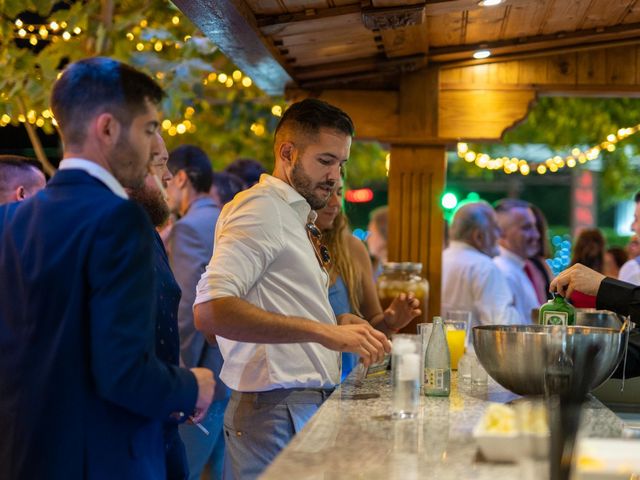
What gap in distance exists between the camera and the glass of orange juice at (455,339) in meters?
3.78

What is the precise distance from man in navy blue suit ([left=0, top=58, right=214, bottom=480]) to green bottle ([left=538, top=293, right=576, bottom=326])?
155 centimetres

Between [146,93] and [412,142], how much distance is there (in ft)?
9.91

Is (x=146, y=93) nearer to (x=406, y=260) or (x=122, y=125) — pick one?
(x=122, y=125)

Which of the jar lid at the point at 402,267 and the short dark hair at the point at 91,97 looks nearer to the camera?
the short dark hair at the point at 91,97

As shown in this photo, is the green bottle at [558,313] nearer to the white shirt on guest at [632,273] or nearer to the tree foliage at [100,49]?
the tree foliage at [100,49]

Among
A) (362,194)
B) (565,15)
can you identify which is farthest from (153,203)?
(362,194)

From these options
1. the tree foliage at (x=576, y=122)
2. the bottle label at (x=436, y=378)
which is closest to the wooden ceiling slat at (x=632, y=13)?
the bottle label at (x=436, y=378)

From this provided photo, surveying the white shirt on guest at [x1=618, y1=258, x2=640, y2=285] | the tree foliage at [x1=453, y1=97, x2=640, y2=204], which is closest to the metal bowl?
the white shirt on guest at [x1=618, y1=258, x2=640, y2=285]

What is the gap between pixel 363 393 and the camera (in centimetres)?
301

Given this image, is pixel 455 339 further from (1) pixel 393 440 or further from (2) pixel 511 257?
(2) pixel 511 257

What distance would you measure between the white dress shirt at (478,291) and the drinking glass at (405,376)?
127 inches

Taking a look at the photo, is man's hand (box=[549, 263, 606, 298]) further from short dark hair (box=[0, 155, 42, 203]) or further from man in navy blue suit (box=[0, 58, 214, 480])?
short dark hair (box=[0, 155, 42, 203])

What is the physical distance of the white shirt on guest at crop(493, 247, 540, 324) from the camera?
21.6 feet

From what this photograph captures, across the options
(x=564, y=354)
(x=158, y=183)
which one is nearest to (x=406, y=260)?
(x=158, y=183)
